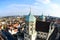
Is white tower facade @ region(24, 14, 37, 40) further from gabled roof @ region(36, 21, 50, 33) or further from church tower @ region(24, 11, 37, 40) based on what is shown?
gabled roof @ region(36, 21, 50, 33)

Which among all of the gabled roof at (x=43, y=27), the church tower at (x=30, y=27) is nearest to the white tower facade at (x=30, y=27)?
the church tower at (x=30, y=27)

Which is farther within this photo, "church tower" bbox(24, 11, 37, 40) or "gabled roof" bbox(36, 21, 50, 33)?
"gabled roof" bbox(36, 21, 50, 33)

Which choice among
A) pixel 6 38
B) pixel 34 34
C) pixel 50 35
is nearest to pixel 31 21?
pixel 34 34

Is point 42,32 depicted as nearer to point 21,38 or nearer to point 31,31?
point 31,31

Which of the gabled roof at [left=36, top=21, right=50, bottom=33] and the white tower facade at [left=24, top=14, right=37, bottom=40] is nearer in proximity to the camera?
the white tower facade at [left=24, top=14, right=37, bottom=40]

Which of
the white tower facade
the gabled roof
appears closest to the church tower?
the white tower facade

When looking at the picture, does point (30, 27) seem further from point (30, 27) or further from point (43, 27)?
point (43, 27)

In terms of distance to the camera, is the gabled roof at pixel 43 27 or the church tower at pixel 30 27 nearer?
the church tower at pixel 30 27

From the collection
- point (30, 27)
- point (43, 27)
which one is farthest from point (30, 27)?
point (43, 27)

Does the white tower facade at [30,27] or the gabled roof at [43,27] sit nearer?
the white tower facade at [30,27]

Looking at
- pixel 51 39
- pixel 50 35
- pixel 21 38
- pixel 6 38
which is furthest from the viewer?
pixel 6 38

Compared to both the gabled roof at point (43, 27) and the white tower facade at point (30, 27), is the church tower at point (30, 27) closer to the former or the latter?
the white tower facade at point (30, 27)
